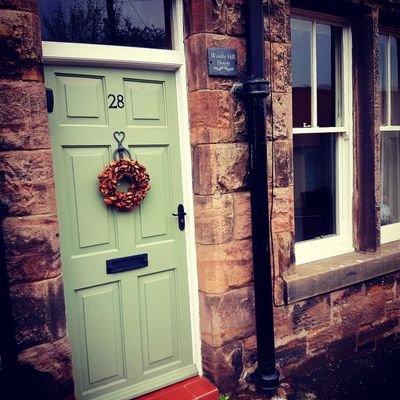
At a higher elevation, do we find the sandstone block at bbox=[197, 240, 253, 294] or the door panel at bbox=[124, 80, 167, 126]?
the door panel at bbox=[124, 80, 167, 126]


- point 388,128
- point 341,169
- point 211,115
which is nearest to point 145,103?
point 211,115

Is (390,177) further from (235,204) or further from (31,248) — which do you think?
(31,248)

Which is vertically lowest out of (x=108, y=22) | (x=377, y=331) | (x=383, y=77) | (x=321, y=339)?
(x=377, y=331)

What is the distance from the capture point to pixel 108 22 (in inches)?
110

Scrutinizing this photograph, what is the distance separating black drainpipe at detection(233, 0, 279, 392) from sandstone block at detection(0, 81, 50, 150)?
1453 mm

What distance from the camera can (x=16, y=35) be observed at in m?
2.19

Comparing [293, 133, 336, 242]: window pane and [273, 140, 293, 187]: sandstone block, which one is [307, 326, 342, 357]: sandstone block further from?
[273, 140, 293, 187]: sandstone block

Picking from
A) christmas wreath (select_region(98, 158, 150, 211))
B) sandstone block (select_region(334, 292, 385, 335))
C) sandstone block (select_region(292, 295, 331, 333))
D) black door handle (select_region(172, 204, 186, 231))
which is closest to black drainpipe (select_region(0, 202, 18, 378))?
christmas wreath (select_region(98, 158, 150, 211))

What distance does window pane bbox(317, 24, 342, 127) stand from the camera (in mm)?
3662

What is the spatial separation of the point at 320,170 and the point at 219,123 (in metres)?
1.44

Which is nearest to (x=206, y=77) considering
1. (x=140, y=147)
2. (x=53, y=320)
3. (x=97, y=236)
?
(x=140, y=147)

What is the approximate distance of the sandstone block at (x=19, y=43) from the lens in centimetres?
217

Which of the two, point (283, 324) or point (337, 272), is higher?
point (337, 272)

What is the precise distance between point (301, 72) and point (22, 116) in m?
2.48
